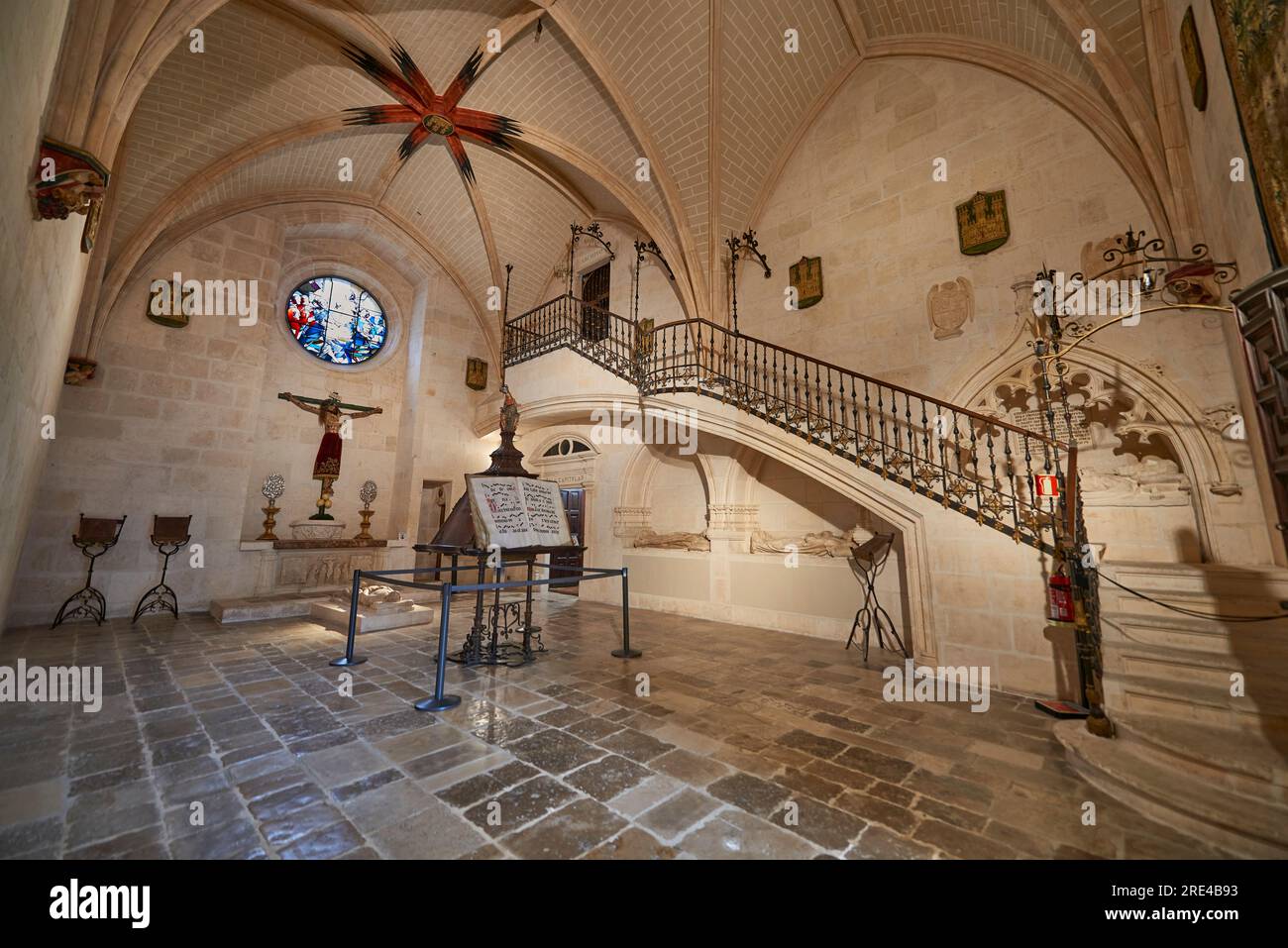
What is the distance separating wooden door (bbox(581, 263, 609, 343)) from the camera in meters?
10.7

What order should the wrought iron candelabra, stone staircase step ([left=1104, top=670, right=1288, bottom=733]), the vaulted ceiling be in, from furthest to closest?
the vaulted ceiling → the wrought iron candelabra → stone staircase step ([left=1104, top=670, right=1288, bottom=733])

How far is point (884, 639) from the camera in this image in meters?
5.86

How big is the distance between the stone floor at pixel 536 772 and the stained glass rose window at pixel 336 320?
746 cm

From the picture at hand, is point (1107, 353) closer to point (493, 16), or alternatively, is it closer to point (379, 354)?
point (493, 16)

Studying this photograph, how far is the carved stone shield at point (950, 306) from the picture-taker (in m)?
6.08

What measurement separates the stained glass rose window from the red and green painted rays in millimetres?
3296

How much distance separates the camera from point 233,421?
27.1 ft

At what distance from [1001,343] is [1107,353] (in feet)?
3.13

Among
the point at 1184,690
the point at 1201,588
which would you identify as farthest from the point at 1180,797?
the point at 1201,588

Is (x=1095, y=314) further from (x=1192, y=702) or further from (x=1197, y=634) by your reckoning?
(x=1192, y=702)

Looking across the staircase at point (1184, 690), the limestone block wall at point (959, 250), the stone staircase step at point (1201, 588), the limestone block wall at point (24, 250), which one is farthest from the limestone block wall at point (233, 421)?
the stone staircase step at point (1201, 588)

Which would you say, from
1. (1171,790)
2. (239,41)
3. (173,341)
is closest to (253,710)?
(1171,790)

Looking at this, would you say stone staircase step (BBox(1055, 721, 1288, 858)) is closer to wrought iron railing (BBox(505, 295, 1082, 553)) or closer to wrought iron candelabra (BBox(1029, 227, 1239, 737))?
wrought iron candelabra (BBox(1029, 227, 1239, 737))

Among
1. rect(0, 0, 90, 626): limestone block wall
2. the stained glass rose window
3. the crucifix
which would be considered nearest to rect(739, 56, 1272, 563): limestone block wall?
rect(0, 0, 90, 626): limestone block wall
